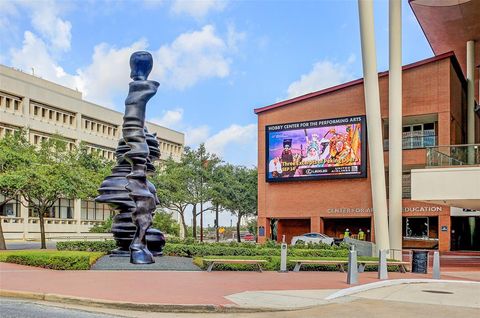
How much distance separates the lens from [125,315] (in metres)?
10.4

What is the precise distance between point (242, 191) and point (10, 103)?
25272 mm

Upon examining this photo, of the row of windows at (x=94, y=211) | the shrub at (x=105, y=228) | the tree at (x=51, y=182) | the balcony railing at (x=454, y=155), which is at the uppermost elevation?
the balcony railing at (x=454, y=155)

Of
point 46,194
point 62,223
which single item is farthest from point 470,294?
point 62,223

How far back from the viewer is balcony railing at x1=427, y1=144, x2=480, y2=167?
24.7 metres

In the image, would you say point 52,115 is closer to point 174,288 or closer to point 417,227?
point 417,227

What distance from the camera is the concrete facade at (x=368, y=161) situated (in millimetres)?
42031

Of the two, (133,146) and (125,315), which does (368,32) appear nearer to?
(133,146)

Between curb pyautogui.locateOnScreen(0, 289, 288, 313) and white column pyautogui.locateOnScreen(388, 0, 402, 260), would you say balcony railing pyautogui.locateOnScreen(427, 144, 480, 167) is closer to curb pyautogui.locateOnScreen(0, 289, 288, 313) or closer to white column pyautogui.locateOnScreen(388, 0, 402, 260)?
white column pyautogui.locateOnScreen(388, 0, 402, 260)

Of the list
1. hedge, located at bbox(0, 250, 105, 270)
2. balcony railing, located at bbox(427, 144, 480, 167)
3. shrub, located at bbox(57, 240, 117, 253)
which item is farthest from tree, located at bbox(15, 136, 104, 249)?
balcony railing, located at bbox(427, 144, 480, 167)

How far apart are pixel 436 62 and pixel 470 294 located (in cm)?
2994

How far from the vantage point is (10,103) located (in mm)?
57531

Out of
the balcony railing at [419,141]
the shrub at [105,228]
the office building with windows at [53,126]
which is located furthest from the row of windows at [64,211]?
the balcony railing at [419,141]

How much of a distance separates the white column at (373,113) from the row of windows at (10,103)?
127 ft

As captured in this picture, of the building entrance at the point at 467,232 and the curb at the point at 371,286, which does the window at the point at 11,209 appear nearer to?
the building entrance at the point at 467,232
